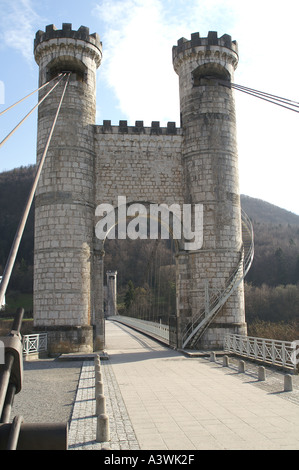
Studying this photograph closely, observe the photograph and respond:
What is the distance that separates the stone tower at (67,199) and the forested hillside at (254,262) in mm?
27190

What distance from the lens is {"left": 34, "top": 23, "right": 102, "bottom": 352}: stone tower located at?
1414 cm

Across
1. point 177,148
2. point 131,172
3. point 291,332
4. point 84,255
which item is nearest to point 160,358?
point 84,255

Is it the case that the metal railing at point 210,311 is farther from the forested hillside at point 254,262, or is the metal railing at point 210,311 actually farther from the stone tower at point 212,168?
the forested hillside at point 254,262

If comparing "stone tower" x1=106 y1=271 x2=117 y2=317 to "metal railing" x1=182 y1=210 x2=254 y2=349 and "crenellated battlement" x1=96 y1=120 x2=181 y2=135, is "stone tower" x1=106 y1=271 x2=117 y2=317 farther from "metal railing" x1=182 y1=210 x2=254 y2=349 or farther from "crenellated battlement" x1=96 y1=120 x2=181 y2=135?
"metal railing" x1=182 y1=210 x2=254 y2=349

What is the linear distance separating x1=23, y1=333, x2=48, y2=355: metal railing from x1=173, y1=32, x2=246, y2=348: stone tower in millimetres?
4541

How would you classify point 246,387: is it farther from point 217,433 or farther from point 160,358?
point 160,358

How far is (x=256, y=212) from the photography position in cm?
10700

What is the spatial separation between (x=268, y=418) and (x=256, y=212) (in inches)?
4106

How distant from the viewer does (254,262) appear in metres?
62.6

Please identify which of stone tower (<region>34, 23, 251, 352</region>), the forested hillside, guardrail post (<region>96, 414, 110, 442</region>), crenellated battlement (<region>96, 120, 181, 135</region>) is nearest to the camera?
guardrail post (<region>96, 414, 110, 442</region>)

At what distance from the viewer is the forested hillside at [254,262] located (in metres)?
44.7

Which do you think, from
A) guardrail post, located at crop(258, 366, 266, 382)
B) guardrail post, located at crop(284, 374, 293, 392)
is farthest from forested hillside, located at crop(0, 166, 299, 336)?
guardrail post, located at crop(284, 374, 293, 392)

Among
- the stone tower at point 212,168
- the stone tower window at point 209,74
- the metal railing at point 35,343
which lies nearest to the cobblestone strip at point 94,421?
the metal railing at point 35,343

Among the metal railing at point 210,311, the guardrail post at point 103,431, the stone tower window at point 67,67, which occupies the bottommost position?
the guardrail post at point 103,431
